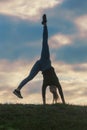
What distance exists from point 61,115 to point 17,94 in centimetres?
283

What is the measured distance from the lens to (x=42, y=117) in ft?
69.6

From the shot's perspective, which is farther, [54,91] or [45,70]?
[54,91]

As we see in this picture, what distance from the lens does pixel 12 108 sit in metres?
22.4

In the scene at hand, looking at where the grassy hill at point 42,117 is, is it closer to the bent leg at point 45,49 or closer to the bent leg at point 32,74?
the bent leg at point 32,74

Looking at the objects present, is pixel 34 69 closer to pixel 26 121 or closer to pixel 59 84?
pixel 59 84

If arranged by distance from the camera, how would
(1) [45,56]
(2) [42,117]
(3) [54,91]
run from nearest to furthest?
(2) [42,117], (1) [45,56], (3) [54,91]

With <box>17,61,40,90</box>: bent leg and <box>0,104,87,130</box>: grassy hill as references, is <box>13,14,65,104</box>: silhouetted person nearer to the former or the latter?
<box>17,61,40,90</box>: bent leg

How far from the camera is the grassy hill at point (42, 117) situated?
19852 mm

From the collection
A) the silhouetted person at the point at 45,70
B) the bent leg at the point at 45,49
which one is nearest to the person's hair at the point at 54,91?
the silhouetted person at the point at 45,70

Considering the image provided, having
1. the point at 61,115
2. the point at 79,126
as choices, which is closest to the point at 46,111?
the point at 61,115

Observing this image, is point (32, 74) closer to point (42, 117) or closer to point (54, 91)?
point (54, 91)

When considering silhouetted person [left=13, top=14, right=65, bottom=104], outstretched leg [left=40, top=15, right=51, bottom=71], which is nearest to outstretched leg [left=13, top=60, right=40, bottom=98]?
silhouetted person [left=13, top=14, right=65, bottom=104]

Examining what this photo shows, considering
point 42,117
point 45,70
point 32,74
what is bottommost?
point 42,117

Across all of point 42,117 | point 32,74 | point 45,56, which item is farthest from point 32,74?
point 42,117
